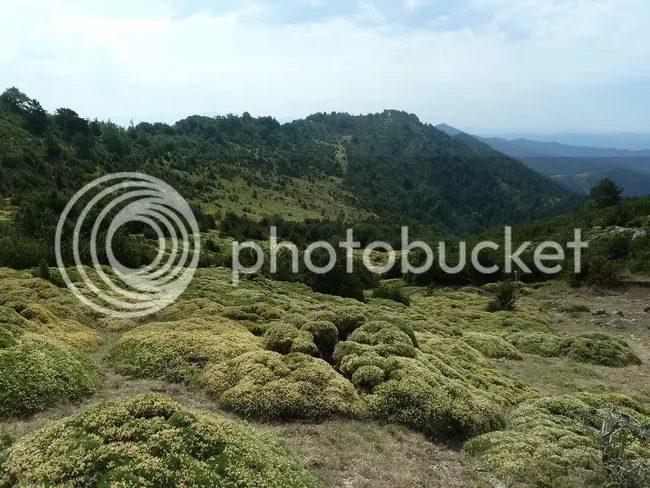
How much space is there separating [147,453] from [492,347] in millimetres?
23172

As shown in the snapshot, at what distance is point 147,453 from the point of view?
30.2ft

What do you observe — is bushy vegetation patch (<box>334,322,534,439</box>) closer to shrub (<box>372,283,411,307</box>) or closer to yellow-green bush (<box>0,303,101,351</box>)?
yellow-green bush (<box>0,303,101,351</box>)

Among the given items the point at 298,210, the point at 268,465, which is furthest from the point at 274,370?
the point at 298,210

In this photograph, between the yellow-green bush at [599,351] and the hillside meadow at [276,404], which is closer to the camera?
the hillside meadow at [276,404]

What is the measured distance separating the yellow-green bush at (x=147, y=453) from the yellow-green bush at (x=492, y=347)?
62.9 ft

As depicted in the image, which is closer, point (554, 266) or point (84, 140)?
point (554, 266)

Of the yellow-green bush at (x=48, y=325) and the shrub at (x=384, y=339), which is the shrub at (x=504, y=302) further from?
the yellow-green bush at (x=48, y=325)

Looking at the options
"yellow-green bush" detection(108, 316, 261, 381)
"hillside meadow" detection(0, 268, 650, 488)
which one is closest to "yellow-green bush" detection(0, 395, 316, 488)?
"hillside meadow" detection(0, 268, 650, 488)

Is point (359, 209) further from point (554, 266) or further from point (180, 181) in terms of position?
point (554, 266)

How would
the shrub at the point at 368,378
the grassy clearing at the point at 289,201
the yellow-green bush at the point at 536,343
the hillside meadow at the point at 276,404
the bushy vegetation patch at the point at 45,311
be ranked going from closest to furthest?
1. the hillside meadow at the point at 276,404
2. the shrub at the point at 368,378
3. the bushy vegetation patch at the point at 45,311
4. the yellow-green bush at the point at 536,343
5. the grassy clearing at the point at 289,201

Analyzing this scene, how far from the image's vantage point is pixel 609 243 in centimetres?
5750

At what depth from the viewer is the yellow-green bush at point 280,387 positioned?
45.2 feet

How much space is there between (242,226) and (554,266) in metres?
51.7

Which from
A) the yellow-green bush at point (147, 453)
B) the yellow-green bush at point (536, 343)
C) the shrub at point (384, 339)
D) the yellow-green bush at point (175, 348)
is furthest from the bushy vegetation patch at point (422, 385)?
the yellow-green bush at point (536, 343)
